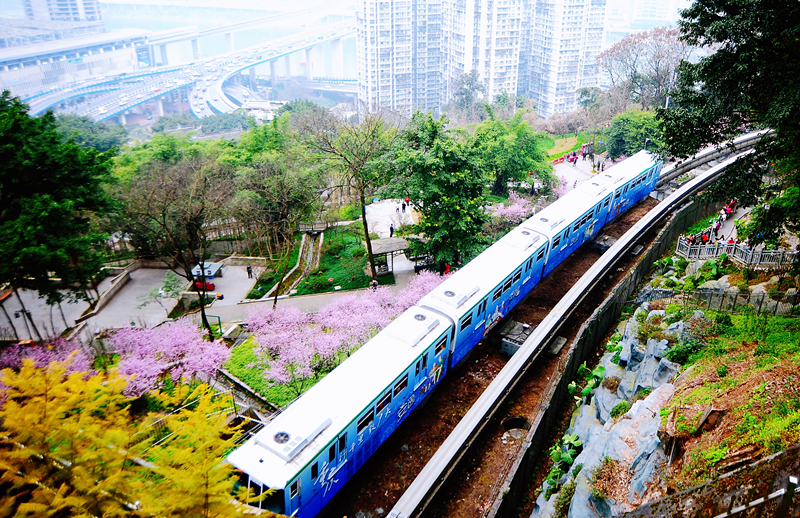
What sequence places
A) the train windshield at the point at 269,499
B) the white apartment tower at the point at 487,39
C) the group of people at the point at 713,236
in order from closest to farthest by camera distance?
the train windshield at the point at 269,499 → the group of people at the point at 713,236 → the white apartment tower at the point at 487,39

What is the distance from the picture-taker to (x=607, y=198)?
28.3 metres

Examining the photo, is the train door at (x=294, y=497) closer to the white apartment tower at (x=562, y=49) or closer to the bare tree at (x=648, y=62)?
the bare tree at (x=648, y=62)

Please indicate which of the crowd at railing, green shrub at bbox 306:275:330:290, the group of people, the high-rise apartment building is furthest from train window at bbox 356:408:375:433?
the high-rise apartment building

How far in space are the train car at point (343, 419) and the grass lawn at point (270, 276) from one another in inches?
597

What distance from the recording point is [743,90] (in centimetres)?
1467

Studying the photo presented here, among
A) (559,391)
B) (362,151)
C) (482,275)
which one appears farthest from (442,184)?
(559,391)

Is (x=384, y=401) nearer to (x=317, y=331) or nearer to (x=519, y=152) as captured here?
(x=317, y=331)

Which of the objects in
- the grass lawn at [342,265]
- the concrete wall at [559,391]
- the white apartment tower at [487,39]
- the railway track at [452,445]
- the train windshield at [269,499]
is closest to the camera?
the train windshield at [269,499]

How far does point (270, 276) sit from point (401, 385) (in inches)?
731

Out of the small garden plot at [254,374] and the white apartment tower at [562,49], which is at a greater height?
the white apartment tower at [562,49]

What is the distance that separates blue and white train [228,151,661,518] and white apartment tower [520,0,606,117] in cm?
9438

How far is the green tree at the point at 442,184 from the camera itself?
79.6ft

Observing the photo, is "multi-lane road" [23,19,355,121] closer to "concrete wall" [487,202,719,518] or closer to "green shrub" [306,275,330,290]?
"green shrub" [306,275,330,290]

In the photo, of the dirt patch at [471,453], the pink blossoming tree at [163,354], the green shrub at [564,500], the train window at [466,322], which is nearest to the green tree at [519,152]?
the dirt patch at [471,453]
